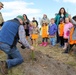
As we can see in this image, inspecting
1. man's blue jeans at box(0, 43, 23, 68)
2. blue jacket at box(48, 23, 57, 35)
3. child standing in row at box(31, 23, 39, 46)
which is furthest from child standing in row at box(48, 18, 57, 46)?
man's blue jeans at box(0, 43, 23, 68)

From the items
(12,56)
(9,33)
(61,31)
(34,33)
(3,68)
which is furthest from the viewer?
(34,33)

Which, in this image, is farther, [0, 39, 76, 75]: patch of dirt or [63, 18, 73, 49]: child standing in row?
[63, 18, 73, 49]: child standing in row

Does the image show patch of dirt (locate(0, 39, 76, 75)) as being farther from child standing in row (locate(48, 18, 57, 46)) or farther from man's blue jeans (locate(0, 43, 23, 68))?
child standing in row (locate(48, 18, 57, 46))

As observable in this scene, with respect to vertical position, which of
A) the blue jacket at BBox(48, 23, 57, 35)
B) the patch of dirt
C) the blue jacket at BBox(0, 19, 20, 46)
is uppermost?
the blue jacket at BBox(0, 19, 20, 46)

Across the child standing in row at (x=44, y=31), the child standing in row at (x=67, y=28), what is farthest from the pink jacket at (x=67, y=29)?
the child standing in row at (x=44, y=31)

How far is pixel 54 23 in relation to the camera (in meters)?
14.0

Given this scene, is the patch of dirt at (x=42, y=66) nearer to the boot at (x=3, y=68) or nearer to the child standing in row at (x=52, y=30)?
the boot at (x=3, y=68)

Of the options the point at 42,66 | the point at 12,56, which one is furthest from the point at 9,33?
the point at 42,66

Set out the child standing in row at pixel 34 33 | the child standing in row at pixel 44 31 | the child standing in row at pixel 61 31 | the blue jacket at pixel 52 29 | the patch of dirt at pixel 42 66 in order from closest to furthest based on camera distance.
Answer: the patch of dirt at pixel 42 66, the child standing in row at pixel 61 31, the blue jacket at pixel 52 29, the child standing in row at pixel 44 31, the child standing in row at pixel 34 33

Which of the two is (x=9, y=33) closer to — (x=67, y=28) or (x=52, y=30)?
(x=67, y=28)

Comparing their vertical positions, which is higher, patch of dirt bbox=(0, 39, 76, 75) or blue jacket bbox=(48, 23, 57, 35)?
blue jacket bbox=(48, 23, 57, 35)

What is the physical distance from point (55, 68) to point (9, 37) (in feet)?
7.01

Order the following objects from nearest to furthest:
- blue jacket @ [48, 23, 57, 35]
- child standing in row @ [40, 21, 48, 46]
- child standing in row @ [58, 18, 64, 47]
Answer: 1. child standing in row @ [58, 18, 64, 47]
2. blue jacket @ [48, 23, 57, 35]
3. child standing in row @ [40, 21, 48, 46]

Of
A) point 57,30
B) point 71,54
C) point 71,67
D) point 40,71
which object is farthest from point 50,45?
point 40,71
